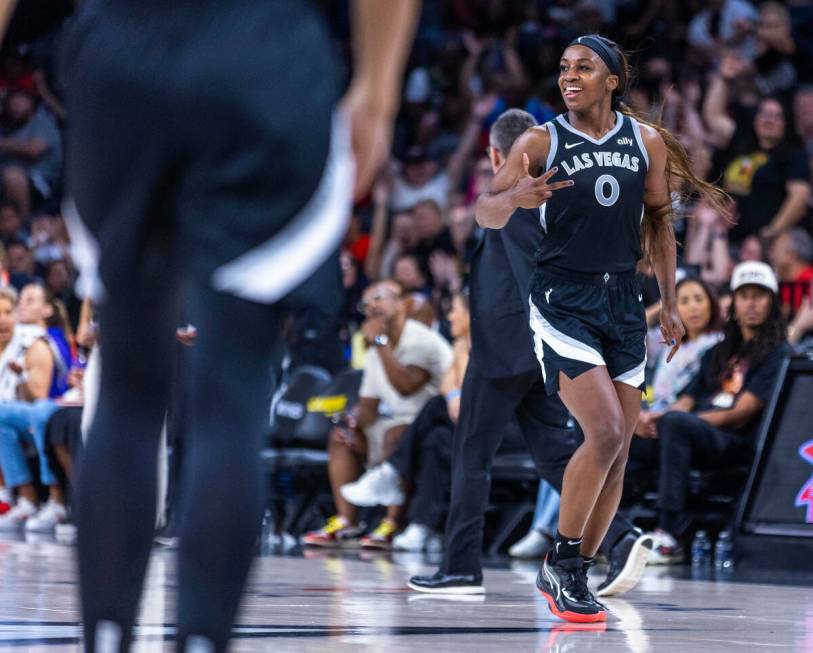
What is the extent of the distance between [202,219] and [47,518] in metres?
8.76

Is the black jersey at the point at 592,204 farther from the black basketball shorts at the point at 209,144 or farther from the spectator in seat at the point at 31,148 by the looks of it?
the spectator in seat at the point at 31,148

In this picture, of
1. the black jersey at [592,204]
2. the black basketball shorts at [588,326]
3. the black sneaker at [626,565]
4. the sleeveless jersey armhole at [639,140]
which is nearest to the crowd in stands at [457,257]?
the sleeveless jersey armhole at [639,140]

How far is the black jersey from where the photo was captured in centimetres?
506

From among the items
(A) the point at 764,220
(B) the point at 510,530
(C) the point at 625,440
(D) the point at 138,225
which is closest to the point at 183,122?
(D) the point at 138,225

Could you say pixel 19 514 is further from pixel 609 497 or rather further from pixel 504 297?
pixel 609 497

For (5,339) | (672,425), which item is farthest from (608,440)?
(5,339)

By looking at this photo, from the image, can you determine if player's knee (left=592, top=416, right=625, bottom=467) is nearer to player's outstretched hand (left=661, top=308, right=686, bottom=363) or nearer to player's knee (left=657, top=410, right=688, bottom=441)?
player's outstretched hand (left=661, top=308, right=686, bottom=363)

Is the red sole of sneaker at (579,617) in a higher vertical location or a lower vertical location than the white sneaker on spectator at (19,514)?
higher

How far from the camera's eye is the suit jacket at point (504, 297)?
5.65 meters

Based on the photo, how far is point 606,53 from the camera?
205 inches

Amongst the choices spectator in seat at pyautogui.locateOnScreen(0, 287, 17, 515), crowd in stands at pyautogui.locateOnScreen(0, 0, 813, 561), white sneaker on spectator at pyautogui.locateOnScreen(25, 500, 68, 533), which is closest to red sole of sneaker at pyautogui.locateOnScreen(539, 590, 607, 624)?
crowd in stands at pyautogui.locateOnScreen(0, 0, 813, 561)

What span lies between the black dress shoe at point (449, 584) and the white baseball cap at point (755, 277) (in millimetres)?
3180

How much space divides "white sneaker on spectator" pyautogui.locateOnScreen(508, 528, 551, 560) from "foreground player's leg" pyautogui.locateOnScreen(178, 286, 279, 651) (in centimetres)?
662

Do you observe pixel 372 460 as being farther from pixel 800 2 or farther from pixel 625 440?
pixel 800 2
